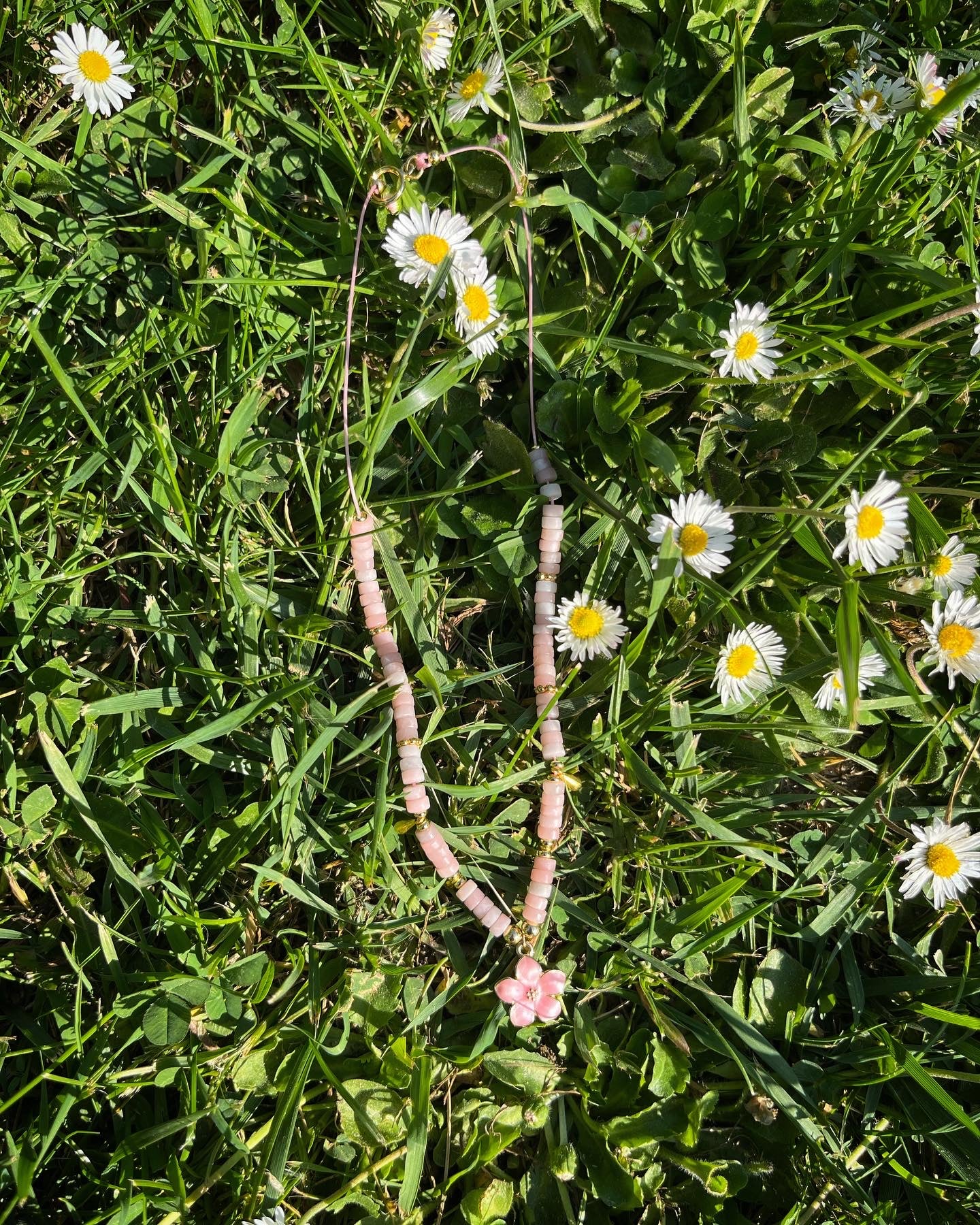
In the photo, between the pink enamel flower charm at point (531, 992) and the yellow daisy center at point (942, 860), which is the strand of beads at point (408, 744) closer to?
the pink enamel flower charm at point (531, 992)

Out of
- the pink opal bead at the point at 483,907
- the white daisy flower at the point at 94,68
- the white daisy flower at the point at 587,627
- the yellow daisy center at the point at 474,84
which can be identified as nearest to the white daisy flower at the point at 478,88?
the yellow daisy center at the point at 474,84

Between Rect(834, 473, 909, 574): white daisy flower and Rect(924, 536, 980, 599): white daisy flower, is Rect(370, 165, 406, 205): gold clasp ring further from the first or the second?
Rect(924, 536, 980, 599): white daisy flower

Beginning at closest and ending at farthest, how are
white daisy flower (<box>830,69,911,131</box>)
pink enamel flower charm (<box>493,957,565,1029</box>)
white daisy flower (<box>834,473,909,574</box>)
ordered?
white daisy flower (<box>834,473,909,574</box>)
pink enamel flower charm (<box>493,957,565,1029</box>)
white daisy flower (<box>830,69,911,131</box>)

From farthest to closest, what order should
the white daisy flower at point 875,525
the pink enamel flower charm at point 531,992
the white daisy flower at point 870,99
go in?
the white daisy flower at point 870,99 → the pink enamel flower charm at point 531,992 → the white daisy flower at point 875,525

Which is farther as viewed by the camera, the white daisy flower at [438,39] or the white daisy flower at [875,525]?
the white daisy flower at [438,39]

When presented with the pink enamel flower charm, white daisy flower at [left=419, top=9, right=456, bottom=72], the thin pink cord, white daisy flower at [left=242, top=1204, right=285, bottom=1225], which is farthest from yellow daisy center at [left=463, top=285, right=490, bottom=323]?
white daisy flower at [left=242, top=1204, right=285, bottom=1225]

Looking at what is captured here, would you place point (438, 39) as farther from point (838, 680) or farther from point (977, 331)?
point (838, 680)

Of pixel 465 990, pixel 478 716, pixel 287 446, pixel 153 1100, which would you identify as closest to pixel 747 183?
pixel 287 446
